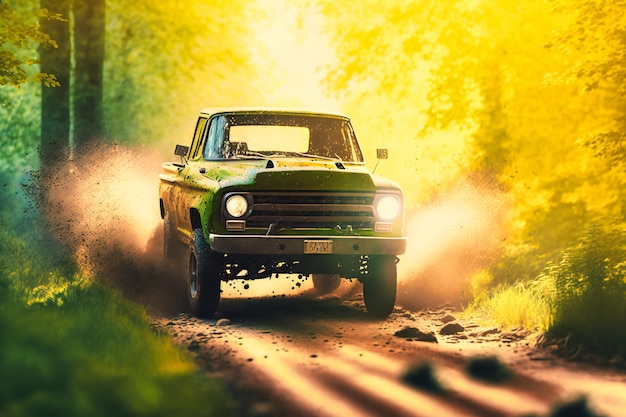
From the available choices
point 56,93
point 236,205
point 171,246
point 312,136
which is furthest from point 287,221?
point 56,93

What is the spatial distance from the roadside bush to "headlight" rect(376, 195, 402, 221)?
1887 mm

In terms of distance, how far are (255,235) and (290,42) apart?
24267mm

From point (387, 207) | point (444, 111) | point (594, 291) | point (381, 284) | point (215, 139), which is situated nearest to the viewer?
point (594, 291)

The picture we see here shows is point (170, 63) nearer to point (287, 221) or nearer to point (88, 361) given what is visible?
point (287, 221)

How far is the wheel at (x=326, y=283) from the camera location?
1446 centimetres

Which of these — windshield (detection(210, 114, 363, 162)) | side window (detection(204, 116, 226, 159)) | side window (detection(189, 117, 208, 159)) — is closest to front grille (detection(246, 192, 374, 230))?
windshield (detection(210, 114, 363, 162))

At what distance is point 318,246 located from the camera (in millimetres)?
10680

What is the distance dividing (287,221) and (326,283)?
12.7ft

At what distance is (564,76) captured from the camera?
14070mm

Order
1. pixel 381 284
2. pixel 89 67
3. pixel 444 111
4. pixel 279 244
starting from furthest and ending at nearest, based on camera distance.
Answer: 1. pixel 444 111
2. pixel 89 67
3. pixel 381 284
4. pixel 279 244

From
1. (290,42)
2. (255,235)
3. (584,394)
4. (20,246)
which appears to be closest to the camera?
(584,394)

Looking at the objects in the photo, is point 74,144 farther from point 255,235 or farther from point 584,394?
point 584,394

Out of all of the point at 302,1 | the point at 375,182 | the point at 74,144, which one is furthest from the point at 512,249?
the point at 302,1

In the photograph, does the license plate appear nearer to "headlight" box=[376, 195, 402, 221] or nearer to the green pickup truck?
the green pickup truck
